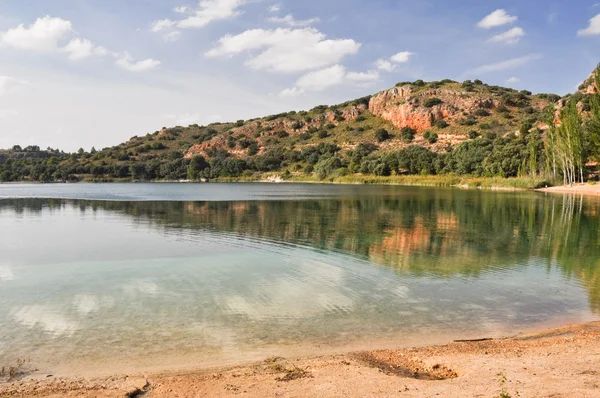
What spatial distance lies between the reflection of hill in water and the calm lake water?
156 millimetres

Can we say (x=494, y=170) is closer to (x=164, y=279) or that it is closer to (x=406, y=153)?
(x=406, y=153)

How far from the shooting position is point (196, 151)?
159875 mm

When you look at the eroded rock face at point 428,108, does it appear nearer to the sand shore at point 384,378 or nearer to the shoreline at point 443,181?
the shoreline at point 443,181

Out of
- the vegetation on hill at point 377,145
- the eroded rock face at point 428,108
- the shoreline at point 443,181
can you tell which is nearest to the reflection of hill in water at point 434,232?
the shoreline at point 443,181

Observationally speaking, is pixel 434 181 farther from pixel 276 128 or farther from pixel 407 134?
pixel 276 128

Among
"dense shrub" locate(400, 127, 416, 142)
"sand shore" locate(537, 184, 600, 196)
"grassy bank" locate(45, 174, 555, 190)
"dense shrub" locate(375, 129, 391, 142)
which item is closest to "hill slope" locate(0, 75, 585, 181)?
"dense shrub" locate(375, 129, 391, 142)

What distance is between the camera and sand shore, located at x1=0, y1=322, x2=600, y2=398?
6652mm

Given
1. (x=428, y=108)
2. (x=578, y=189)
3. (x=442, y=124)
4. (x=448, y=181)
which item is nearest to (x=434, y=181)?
(x=448, y=181)

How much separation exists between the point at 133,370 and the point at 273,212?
98.6 ft

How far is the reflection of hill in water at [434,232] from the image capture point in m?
18.4

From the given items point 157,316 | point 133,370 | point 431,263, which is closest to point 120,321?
point 157,316

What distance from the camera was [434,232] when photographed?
26.4m

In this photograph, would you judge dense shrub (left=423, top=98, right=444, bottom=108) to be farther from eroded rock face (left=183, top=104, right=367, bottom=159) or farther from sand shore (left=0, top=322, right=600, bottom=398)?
sand shore (left=0, top=322, right=600, bottom=398)

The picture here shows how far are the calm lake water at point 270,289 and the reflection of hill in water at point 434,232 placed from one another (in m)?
0.16
